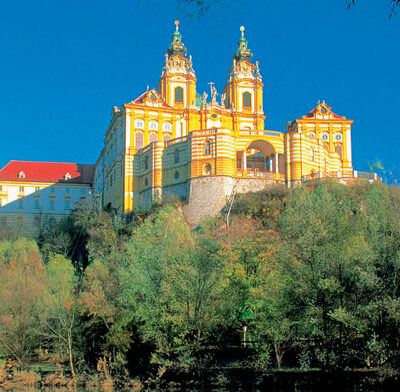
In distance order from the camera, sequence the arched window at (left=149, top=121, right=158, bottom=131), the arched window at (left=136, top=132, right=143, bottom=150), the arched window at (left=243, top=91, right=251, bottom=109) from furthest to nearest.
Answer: the arched window at (left=243, top=91, right=251, bottom=109), the arched window at (left=149, top=121, right=158, bottom=131), the arched window at (left=136, top=132, right=143, bottom=150)

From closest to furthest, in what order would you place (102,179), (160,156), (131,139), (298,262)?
1. (298,262)
2. (160,156)
3. (131,139)
4. (102,179)

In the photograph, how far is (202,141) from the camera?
191ft

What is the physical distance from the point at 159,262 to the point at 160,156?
3123 centimetres

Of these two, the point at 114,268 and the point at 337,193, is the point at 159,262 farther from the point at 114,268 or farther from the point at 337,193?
the point at 337,193

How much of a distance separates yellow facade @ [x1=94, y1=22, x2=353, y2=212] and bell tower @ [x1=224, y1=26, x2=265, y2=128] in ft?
0.43

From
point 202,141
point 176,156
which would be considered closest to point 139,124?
point 176,156

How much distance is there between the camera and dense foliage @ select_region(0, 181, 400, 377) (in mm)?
25188

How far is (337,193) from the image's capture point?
4962cm

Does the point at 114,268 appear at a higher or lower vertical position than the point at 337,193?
lower

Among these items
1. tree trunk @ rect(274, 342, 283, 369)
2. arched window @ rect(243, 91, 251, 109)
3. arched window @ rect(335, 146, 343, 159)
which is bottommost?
tree trunk @ rect(274, 342, 283, 369)

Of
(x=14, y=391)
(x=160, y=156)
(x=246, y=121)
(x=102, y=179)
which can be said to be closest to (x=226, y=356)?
(x=14, y=391)

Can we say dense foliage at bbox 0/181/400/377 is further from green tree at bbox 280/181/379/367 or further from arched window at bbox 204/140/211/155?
arched window at bbox 204/140/211/155

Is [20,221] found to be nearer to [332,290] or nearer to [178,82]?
[178,82]

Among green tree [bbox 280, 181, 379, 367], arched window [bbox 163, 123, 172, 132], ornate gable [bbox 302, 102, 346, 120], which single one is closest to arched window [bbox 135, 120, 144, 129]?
arched window [bbox 163, 123, 172, 132]
